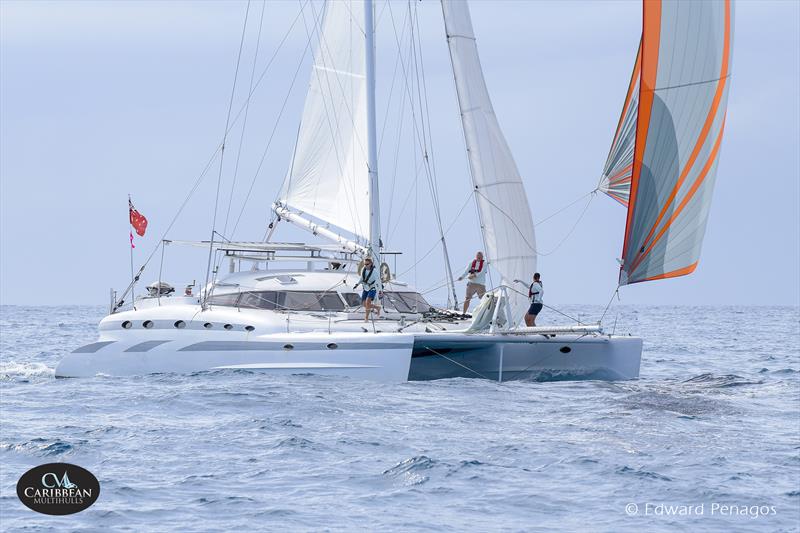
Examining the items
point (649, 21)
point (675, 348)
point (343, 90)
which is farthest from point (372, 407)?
point (675, 348)

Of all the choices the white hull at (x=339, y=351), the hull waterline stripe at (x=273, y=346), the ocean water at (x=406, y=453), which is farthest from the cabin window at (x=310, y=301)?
the ocean water at (x=406, y=453)

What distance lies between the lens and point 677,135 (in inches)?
610

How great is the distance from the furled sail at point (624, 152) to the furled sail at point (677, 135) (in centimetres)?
32

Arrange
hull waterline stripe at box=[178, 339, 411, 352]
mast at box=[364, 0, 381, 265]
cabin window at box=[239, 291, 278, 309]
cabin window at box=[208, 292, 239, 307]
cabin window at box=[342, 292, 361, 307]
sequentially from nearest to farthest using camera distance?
hull waterline stripe at box=[178, 339, 411, 352], cabin window at box=[239, 291, 278, 309], cabin window at box=[208, 292, 239, 307], cabin window at box=[342, 292, 361, 307], mast at box=[364, 0, 381, 265]

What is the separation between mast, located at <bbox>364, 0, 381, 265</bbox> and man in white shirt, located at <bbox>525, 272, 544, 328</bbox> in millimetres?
2918

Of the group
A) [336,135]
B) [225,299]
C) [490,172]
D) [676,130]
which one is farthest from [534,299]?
[336,135]

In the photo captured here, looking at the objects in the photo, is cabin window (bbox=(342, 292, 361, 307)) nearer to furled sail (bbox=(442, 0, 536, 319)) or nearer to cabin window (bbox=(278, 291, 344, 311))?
cabin window (bbox=(278, 291, 344, 311))

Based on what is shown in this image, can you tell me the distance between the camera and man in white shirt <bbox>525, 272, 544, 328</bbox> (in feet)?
60.7

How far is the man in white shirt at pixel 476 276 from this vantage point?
2050 cm

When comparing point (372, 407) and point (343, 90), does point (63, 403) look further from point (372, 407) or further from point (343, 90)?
point (343, 90)

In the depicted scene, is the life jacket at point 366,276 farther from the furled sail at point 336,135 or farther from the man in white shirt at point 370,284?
the furled sail at point 336,135

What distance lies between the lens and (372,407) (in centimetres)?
1416

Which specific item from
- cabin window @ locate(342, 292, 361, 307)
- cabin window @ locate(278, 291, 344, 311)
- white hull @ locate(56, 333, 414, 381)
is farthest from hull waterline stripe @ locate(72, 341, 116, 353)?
cabin window @ locate(342, 292, 361, 307)

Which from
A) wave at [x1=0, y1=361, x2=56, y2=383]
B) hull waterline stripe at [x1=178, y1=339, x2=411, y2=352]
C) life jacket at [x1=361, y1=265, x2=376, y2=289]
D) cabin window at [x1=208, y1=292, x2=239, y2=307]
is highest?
life jacket at [x1=361, y1=265, x2=376, y2=289]
